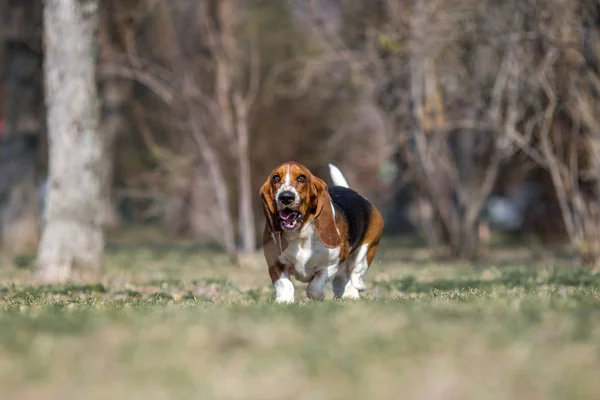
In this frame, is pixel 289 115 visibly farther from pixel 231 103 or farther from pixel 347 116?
pixel 231 103

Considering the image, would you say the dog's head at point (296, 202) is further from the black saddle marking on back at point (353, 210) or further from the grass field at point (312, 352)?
the grass field at point (312, 352)

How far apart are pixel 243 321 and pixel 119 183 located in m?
43.8

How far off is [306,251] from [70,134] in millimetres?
6465

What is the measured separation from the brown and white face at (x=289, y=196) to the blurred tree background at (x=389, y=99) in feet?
22.4

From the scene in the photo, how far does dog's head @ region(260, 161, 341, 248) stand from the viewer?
8391 mm

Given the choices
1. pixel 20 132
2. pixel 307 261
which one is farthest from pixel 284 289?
pixel 20 132

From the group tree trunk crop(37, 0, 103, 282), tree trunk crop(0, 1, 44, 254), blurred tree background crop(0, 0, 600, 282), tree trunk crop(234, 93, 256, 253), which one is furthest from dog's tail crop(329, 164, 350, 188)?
tree trunk crop(0, 1, 44, 254)

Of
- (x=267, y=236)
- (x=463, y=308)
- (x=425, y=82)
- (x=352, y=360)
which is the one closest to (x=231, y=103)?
(x=425, y=82)

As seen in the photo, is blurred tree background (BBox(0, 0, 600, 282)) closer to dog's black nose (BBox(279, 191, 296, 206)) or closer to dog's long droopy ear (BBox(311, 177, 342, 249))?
dog's long droopy ear (BBox(311, 177, 342, 249))

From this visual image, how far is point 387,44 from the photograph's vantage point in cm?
1681

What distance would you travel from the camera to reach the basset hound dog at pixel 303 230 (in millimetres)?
8445

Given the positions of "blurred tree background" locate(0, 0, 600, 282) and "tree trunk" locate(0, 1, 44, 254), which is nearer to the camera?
"blurred tree background" locate(0, 0, 600, 282)

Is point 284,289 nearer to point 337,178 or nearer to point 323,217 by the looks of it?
point 323,217

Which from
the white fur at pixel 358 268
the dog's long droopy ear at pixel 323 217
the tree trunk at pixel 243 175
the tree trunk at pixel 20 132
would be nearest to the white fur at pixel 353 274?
the white fur at pixel 358 268
